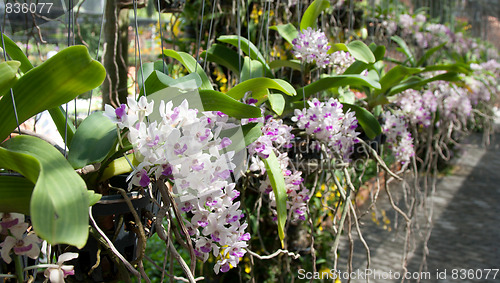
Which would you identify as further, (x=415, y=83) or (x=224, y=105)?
(x=415, y=83)

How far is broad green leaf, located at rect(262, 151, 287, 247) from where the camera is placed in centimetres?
83

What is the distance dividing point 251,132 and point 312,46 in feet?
1.57

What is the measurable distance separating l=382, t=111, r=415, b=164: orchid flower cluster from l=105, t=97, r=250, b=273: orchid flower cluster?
99 cm

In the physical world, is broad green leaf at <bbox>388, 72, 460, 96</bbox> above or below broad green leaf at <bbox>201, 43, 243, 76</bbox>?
below

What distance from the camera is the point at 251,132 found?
2.55 ft

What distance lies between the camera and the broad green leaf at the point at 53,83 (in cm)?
53

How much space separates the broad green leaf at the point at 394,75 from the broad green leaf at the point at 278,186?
759 millimetres

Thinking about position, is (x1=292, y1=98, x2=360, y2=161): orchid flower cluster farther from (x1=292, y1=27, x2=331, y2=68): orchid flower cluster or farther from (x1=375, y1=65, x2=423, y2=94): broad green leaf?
(x1=375, y1=65, x2=423, y2=94): broad green leaf

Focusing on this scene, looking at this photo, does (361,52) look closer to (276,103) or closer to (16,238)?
(276,103)

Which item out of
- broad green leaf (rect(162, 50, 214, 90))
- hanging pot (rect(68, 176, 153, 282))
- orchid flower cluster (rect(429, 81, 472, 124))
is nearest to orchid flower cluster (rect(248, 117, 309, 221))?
broad green leaf (rect(162, 50, 214, 90))

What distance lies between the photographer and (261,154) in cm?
84

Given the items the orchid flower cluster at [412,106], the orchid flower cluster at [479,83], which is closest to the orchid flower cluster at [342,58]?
the orchid flower cluster at [412,106]

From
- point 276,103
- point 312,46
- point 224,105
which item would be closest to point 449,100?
point 312,46

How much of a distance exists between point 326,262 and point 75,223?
190 cm
